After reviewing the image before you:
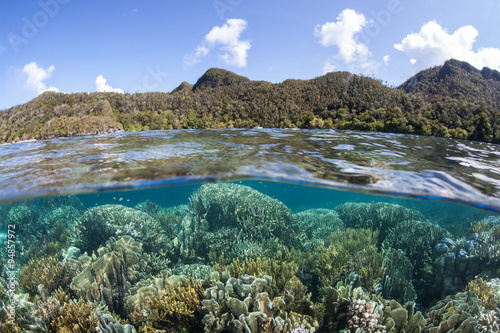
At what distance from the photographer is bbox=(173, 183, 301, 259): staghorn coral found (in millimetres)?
8029

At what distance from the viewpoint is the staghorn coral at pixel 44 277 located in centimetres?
574

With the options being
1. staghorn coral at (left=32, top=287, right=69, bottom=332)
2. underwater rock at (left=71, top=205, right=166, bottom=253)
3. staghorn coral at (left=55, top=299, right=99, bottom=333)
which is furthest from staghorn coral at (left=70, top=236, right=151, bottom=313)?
underwater rock at (left=71, top=205, right=166, bottom=253)

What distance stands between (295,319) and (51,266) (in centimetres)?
641

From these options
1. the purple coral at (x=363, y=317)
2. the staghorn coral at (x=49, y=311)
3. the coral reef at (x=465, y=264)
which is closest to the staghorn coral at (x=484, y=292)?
the coral reef at (x=465, y=264)

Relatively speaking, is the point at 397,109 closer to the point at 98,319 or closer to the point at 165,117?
the point at 165,117

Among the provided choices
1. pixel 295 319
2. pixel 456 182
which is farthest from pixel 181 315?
pixel 456 182

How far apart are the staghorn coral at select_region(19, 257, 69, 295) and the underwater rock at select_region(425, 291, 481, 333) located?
8.18m

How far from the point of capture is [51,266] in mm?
6070

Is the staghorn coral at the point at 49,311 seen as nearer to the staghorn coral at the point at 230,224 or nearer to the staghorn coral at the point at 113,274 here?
the staghorn coral at the point at 113,274

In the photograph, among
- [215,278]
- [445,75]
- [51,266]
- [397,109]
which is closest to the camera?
[215,278]

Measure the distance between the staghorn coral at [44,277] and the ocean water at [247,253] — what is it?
0.03 metres

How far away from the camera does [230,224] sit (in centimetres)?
927

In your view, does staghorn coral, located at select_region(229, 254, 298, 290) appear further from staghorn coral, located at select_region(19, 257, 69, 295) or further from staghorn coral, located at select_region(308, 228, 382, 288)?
staghorn coral, located at select_region(19, 257, 69, 295)

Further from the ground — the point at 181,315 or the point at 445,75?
the point at 445,75
